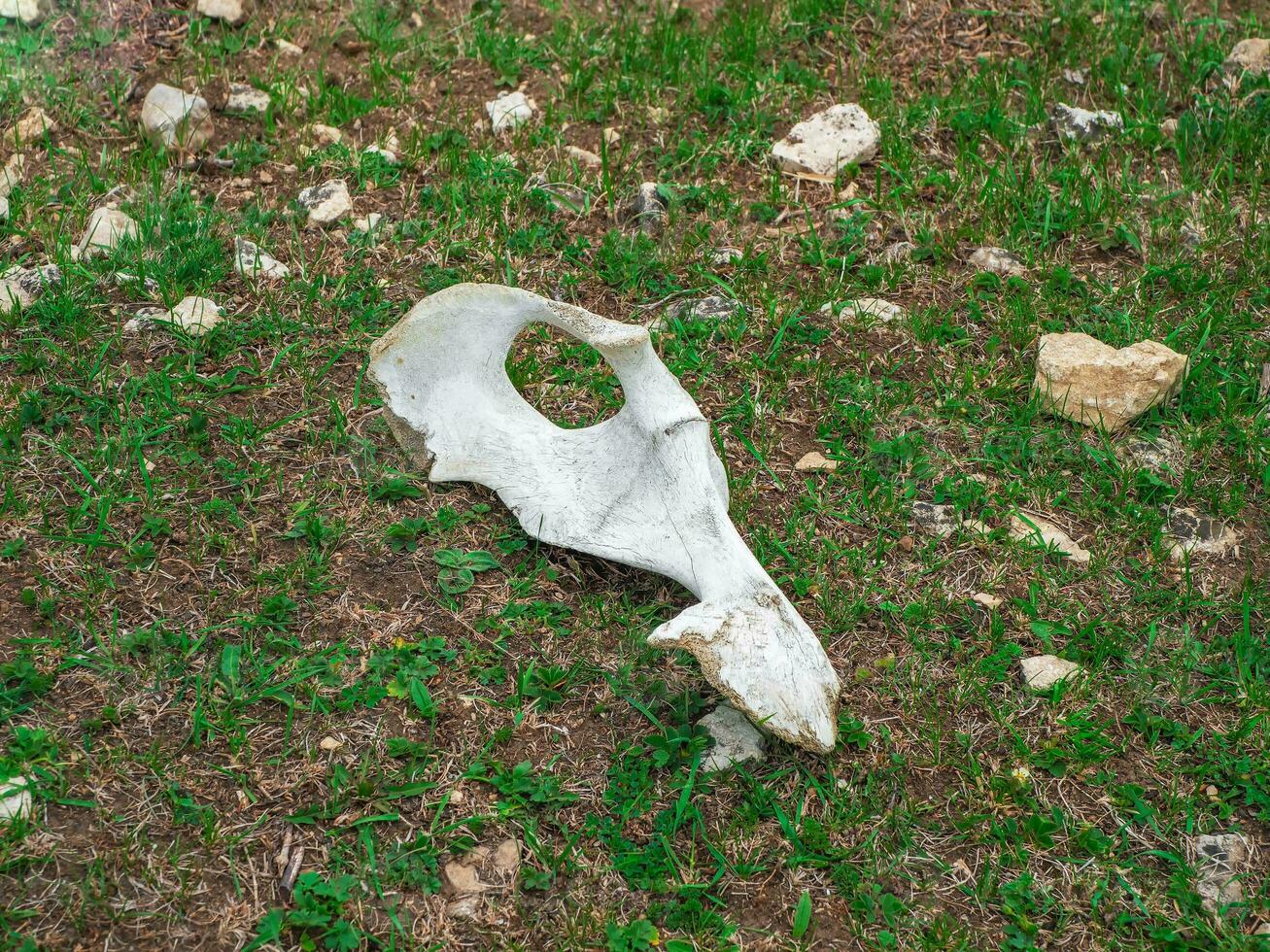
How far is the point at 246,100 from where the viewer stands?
400 centimetres

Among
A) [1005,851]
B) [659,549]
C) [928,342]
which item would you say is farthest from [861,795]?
[928,342]

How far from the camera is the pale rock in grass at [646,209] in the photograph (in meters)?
3.73

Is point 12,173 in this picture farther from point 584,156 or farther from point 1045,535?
point 1045,535

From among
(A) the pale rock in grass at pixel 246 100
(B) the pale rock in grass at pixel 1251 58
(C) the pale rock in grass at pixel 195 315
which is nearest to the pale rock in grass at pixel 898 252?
(B) the pale rock in grass at pixel 1251 58

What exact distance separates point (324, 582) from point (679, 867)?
1.04 m

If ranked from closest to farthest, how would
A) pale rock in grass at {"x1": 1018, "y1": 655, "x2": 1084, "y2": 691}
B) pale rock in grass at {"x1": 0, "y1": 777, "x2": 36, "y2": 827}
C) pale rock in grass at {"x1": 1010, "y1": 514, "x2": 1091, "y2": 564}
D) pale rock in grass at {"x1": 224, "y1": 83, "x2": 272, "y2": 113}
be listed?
pale rock in grass at {"x1": 0, "y1": 777, "x2": 36, "y2": 827} → pale rock in grass at {"x1": 1018, "y1": 655, "x2": 1084, "y2": 691} → pale rock in grass at {"x1": 1010, "y1": 514, "x2": 1091, "y2": 564} → pale rock in grass at {"x1": 224, "y1": 83, "x2": 272, "y2": 113}

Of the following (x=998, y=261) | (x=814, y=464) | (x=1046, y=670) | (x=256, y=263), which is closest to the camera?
(x=1046, y=670)

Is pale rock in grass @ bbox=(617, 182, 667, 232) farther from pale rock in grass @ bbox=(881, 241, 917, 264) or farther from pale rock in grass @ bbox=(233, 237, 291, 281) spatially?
pale rock in grass @ bbox=(233, 237, 291, 281)

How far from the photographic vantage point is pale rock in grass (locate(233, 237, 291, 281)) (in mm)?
3467

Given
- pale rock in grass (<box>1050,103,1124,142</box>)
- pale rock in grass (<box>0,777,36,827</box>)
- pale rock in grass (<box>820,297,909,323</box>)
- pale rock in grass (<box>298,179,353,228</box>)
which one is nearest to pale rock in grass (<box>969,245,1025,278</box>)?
pale rock in grass (<box>820,297,909,323</box>)

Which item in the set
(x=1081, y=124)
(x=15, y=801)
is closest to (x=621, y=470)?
(x=15, y=801)

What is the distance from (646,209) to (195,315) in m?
1.39

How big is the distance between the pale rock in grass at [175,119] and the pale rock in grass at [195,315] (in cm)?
79

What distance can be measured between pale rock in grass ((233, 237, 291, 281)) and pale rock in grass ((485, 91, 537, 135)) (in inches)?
36.8
